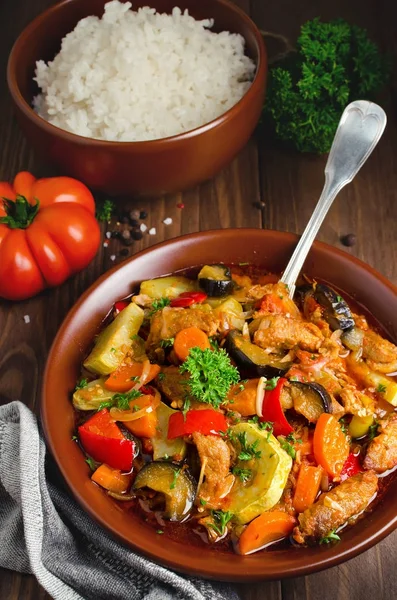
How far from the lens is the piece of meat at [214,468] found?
9.27ft

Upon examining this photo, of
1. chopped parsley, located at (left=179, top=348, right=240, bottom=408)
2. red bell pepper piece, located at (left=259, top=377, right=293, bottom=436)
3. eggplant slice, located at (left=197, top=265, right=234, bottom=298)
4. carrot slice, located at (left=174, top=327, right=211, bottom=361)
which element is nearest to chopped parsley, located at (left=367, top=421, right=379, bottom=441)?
red bell pepper piece, located at (left=259, top=377, right=293, bottom=436)

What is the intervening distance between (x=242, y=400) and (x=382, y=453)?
1.90ft

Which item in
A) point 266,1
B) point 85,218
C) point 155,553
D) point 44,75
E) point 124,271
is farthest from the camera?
point 266,1

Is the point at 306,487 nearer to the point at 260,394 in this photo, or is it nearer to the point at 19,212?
the point at 260,394

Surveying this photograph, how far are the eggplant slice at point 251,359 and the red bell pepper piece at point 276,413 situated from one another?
11 cm

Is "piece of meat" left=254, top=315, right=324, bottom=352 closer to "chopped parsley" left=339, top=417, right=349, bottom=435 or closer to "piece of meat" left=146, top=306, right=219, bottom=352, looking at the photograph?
"piece of meat" left=146, top=306, right=219, bottom=352

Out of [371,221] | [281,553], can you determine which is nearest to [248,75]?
[371,221]

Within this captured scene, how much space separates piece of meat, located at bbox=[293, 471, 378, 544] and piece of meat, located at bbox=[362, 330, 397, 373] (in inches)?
20.5

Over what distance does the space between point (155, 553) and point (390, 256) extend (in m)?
2.13

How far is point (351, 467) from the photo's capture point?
297 cm

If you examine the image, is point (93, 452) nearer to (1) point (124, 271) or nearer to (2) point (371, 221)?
(1) point (124, 271)

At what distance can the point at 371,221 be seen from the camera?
424cm

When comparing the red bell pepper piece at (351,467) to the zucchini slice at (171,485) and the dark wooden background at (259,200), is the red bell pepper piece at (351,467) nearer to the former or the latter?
the zucchini slice at (171,485)

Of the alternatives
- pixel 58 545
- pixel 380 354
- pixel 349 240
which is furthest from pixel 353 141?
pixel 58 545
